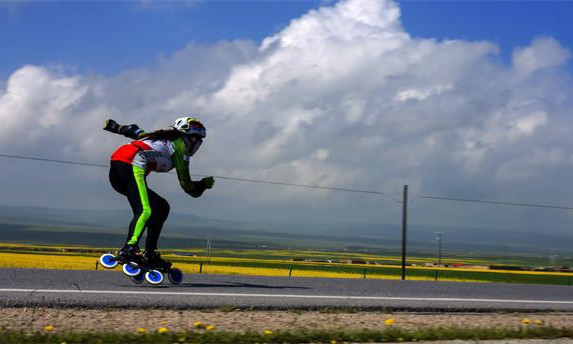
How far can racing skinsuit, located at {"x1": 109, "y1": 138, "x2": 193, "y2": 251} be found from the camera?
738cm

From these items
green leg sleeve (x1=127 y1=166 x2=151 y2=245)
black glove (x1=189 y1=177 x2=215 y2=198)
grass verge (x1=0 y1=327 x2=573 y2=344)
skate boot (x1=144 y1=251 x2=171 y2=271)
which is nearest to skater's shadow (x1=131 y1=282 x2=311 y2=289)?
skate boot (x1=144 y1=251 x2=171 y2=271)

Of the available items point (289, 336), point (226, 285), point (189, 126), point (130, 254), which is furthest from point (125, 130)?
point (289, 336)

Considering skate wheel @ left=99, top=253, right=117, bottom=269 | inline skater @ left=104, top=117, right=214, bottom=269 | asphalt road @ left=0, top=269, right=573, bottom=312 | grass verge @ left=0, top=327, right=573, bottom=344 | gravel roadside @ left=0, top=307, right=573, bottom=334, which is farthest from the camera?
inline skater @ left=104, top=117, right=214, bottom=269

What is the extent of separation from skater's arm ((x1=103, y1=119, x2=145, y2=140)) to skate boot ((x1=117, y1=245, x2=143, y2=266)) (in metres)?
1.31

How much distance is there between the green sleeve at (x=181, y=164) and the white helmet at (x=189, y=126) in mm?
141

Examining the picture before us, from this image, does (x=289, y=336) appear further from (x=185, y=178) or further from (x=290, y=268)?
(x=290, y=268)

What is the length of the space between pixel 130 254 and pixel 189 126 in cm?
158

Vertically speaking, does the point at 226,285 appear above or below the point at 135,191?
below

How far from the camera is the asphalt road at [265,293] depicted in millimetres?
6145

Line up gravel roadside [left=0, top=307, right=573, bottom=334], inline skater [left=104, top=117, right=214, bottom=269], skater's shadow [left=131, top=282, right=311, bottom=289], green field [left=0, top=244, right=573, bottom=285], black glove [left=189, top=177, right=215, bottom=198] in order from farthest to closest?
green field [left=0, top=244, right=573, bottom=285]
black glove [left=189, top=177, right=215, bottom=198]
skater's shadow [left=131, top=282, right=311, bottom=289]
inline skater [left=104, top=117, right=214, bottom=269]
gravel roadside [left=0, top=307, right=573, bottom=334]

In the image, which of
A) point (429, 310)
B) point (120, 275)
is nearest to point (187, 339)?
point (429, 310)

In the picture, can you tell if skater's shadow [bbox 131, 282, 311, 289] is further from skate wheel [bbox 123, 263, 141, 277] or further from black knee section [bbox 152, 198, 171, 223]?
black knee section [bbox 152, 198, 171, 223]

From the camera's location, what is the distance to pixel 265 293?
7.32 meters

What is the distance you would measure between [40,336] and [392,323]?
2948 mm
